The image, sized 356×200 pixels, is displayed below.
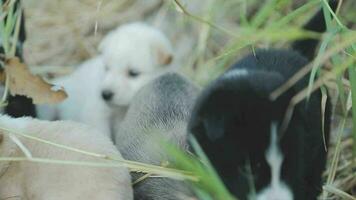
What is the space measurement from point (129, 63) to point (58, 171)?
1429mm

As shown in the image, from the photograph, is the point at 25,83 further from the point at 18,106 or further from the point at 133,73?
the point at 133,73


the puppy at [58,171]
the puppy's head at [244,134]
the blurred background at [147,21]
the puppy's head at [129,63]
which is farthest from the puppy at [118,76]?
the puppy's head at [244,134]

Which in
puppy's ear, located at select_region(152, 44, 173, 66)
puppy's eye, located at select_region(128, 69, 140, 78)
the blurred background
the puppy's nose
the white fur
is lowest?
the blurred background

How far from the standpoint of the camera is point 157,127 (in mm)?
3746

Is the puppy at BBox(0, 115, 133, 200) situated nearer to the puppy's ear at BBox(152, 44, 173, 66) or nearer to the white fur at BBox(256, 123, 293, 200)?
the white fur at BBox(256, 123, 293, 200)

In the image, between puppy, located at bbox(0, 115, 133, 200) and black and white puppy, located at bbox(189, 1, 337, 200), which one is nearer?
black and white puppy, located at bbox(189, 1, 337, 200)

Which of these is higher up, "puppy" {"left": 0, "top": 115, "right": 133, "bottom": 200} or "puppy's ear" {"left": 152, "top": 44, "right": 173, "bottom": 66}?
"puppy" {"left": 0, "top": 115, "right": 133, "bottom": 200}

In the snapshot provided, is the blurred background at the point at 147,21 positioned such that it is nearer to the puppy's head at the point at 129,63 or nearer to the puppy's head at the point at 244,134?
the puppy's head at the point at 129,63

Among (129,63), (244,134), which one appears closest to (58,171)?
(244,134)

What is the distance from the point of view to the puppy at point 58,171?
10.2 ft

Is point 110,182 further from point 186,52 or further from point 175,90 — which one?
point 186,52

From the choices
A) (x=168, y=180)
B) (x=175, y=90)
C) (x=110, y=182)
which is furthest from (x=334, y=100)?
(x=110, y=182)

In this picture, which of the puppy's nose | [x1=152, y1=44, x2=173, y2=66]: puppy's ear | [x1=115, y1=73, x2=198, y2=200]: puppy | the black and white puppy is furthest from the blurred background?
the black and white puppy

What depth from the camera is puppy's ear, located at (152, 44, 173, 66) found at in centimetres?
453
